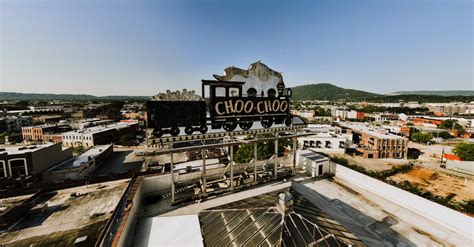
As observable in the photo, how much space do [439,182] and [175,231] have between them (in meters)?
64.9

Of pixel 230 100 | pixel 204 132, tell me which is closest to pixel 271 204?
pixel 204 132

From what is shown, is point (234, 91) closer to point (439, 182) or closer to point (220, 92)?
point (220, 92)

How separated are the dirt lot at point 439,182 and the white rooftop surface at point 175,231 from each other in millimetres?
54813

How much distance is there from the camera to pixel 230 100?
45.0 feet

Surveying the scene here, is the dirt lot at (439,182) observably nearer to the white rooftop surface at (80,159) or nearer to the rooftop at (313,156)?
the rooftop at (313,156)

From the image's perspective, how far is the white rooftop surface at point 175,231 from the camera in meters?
9.93

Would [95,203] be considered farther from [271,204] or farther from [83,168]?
[271,204]

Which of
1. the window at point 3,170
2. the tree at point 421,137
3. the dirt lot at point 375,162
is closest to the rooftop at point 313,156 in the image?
the dirt lot at point 375,162

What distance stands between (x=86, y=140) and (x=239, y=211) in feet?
275

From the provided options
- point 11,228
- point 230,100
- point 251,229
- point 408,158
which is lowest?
point 408,158

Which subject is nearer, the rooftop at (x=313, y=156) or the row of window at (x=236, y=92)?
the row of window at (x=236, y=92)

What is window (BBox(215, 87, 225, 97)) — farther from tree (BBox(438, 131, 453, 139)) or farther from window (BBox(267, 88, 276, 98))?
tree (BBox(438, 131, 453, 139))

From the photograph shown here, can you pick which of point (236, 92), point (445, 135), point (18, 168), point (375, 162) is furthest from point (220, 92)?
point (445, 135)

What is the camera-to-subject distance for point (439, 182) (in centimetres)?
4588
